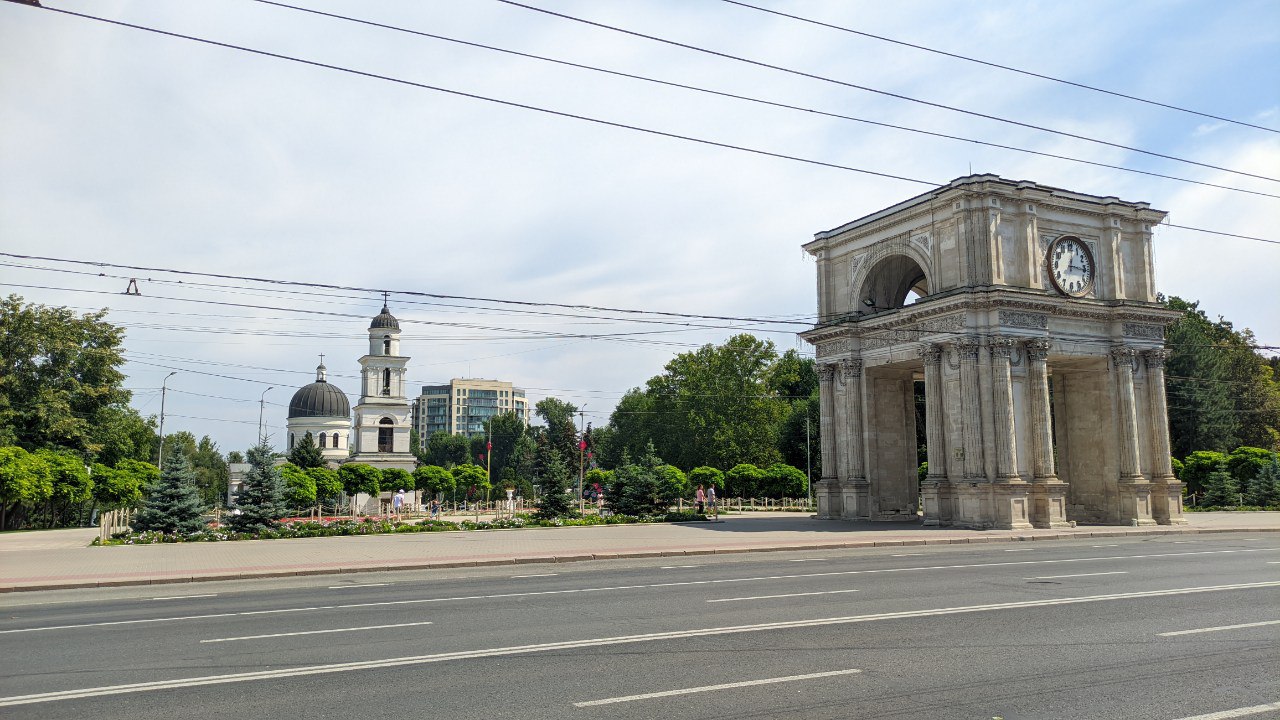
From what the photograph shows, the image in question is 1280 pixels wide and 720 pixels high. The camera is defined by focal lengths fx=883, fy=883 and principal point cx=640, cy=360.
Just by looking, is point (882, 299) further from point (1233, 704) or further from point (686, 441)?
point (686, 441)

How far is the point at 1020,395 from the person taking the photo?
33.8 meters

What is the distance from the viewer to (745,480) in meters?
62.8

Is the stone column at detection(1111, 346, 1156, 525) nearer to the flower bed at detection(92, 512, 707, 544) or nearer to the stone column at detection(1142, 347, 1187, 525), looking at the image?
the stone column at detection(1142, 347, 1187, 525)

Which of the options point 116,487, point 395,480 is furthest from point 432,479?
point 116,487

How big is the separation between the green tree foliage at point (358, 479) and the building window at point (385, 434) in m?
29.6

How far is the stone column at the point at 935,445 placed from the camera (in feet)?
113

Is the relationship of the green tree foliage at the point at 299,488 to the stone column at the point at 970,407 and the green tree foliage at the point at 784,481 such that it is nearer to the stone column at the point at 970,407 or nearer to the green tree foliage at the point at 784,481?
the green tree foliage at the point at 784,481

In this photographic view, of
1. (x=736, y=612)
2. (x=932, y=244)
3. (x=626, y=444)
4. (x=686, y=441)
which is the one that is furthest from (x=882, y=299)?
(x=626, y=444)

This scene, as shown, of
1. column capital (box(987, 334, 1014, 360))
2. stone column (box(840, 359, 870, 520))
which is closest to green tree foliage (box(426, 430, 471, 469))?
stone column (box(840, 359, 870, 520))

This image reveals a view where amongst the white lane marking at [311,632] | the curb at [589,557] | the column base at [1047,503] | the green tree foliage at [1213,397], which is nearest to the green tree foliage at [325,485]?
the curb at [589,557]

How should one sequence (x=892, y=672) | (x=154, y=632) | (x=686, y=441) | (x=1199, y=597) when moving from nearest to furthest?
1. (x=892, y=672)
2. (x=154, y=632)
3. (x=1199, y=597)
4. (x=686, y=441)

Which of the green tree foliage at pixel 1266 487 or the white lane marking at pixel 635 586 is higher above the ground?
the green tree foliage at pixel 1266 487

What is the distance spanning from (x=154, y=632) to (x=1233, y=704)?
11801 mm

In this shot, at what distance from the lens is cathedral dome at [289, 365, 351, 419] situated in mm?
101438
